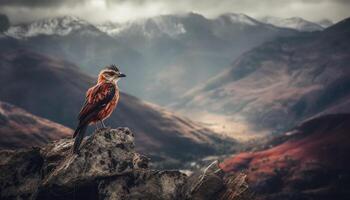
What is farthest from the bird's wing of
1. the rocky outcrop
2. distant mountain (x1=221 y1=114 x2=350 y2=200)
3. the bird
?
distant mountain (x1=221 y1=114 x2=350 y2=200)

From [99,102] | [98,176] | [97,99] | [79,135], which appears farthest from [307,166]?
[79,135]

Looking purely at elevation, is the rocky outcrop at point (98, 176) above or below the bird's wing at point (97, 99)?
below

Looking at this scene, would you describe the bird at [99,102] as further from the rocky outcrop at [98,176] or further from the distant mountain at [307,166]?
the distant mountain at [307,166]

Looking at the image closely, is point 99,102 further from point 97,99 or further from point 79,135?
point 79,135

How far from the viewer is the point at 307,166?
15700cm

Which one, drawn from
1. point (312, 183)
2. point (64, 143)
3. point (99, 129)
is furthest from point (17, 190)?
point (312, 183)

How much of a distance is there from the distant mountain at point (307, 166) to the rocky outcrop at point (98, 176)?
101581 mm

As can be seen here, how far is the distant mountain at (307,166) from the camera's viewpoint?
140 m

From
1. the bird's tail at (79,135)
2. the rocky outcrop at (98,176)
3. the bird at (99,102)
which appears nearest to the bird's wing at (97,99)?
the bird at (99,102)

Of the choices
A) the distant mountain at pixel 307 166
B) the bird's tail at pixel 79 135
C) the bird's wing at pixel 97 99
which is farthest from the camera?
the distant mountain at pixel 307 166

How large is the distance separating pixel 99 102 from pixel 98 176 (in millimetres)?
3879

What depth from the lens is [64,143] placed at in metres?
28.8

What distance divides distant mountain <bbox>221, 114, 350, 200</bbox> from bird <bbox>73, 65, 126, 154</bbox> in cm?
10481

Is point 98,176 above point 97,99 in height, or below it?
below
